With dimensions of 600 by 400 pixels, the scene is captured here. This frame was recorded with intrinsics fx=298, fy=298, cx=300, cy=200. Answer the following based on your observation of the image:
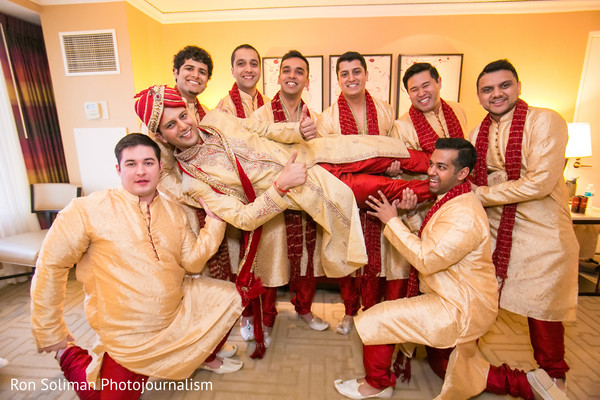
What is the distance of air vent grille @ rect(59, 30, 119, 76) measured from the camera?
3543 millimetres

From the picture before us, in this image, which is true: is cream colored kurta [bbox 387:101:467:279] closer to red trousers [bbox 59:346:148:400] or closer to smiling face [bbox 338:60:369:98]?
smiling face [bbox 338:60:369:98]

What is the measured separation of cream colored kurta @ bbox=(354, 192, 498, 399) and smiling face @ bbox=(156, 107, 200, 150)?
4.25 feet

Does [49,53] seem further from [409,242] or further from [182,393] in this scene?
[409,242]

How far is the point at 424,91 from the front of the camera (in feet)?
6.73

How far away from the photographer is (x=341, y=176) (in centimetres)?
183

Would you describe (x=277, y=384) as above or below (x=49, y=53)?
below

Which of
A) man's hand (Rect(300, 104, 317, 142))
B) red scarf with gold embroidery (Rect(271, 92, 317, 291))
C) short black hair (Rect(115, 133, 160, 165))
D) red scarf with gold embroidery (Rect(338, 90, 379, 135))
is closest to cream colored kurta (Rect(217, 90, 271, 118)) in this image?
red scarf with gold embroidery (Rect(271, 92, 317, 291))

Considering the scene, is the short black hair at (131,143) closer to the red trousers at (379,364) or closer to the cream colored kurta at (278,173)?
the cream colored kurta at (278,173)

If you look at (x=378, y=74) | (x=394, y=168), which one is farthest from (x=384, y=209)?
(x=378, y=74)

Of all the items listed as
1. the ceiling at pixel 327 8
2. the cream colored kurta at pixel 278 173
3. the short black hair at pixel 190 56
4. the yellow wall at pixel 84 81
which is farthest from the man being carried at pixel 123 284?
the ceiling at pixel 327 8

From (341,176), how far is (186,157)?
93 cm

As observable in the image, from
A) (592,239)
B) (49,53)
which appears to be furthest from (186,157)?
(592,239)

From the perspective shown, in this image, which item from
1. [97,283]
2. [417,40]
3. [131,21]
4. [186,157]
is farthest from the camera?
[417,40]

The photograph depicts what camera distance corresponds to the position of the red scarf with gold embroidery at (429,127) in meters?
1.96
